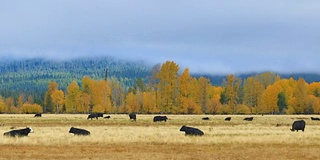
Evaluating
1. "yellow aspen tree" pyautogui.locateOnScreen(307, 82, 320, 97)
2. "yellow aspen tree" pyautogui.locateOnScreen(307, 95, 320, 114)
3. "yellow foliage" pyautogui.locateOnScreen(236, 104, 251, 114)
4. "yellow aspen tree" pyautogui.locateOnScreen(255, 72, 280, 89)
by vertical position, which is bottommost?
"yellow foliage" pyautogui.locateOnScreen(236, 104, 251, 114)

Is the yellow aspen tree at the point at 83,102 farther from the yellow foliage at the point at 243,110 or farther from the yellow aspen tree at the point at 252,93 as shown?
the yellow aspen tree at the point at 252,93

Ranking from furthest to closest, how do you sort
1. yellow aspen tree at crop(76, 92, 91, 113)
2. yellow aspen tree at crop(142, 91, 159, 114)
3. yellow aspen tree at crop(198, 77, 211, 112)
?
1. yellow aspen tree at crop(76, 92, 91, 113)
2. yellow aspen tree at crop(198, 77, 211, 112)
3. yellow aspen tree at crop(142, 91, 159, 114)

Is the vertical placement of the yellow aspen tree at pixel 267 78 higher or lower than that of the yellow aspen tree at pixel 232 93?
higher

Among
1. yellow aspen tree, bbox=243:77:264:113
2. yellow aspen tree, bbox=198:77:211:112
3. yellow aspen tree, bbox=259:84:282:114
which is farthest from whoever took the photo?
yellow aspen tree, bbox=243:77:264:113

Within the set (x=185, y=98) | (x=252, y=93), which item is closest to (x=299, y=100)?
(x=252, y=93)

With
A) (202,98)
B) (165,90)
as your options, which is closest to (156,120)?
(165,90)

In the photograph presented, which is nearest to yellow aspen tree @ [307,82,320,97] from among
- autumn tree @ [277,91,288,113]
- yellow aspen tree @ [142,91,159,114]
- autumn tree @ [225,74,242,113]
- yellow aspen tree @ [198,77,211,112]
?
autumn tree @ [277,91,288,113]

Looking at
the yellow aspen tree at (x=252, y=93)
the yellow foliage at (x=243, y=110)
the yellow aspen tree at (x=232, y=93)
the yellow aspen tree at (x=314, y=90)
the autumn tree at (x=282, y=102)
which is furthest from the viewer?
the yellow aspen tree at (x=314, y=90)

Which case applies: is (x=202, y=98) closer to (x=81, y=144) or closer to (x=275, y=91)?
(x=275, y=91)

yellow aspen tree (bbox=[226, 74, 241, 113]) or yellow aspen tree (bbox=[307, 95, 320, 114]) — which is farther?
yellow aspen tree (bbox=[226, 74, 241, 113])

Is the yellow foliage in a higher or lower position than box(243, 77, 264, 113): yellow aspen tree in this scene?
lower

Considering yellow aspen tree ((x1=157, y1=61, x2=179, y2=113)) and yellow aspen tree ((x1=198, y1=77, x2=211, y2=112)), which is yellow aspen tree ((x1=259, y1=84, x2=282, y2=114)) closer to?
yellow aspen tree ((x1=198, y1=77, x2=211, y2=112))

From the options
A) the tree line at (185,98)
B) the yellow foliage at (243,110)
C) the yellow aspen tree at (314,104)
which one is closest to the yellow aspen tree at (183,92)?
the tree line at (185,98)

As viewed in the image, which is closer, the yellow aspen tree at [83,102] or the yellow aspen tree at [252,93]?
the yellow aspen tree at [252,93]
